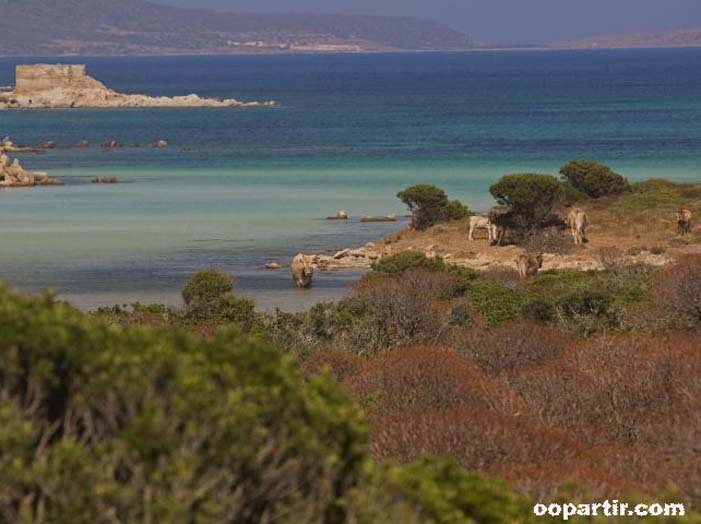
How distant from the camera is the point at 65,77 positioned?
143m

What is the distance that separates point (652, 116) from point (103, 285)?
7177 cm

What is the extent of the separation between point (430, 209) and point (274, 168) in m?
24.5

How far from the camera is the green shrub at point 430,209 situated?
40719mm

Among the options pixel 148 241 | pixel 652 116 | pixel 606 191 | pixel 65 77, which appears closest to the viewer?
pixel 148 241

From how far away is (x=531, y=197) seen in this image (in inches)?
1485

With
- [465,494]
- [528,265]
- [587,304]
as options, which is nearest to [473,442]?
[465,494]

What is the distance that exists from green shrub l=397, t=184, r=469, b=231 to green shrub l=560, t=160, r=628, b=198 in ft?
17.1

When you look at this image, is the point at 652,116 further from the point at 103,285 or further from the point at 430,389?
the point at 430,389

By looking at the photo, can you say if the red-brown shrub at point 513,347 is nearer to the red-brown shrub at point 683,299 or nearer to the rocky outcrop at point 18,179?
the red-brown shrub at point 683,299

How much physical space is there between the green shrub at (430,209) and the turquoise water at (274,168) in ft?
5.01

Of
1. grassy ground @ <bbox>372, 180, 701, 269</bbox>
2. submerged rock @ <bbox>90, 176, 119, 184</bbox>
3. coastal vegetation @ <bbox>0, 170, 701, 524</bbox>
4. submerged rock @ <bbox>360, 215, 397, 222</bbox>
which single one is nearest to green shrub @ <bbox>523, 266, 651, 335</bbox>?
coastal vegetation @ <bbox>0, 170, 701, 524</bbox>

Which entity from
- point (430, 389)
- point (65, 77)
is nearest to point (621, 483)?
point (430, 389)

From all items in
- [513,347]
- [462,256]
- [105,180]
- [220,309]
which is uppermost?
[105,180]

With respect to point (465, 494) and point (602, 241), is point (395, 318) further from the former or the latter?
point (602, 241)
